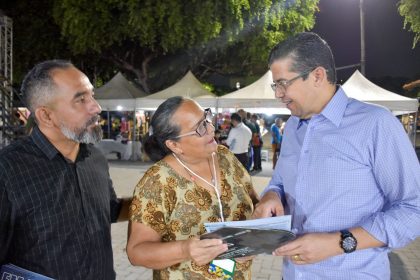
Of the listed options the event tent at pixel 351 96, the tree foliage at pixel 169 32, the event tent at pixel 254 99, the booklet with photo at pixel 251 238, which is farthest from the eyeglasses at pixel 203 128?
the tree foliage at pixel 169 32

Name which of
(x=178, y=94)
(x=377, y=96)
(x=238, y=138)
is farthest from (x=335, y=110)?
(x=178, y=94)

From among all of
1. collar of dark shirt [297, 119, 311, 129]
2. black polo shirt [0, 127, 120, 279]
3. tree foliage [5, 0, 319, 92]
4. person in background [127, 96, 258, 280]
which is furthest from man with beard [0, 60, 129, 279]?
tree foliage [5, 0, 319, 92]

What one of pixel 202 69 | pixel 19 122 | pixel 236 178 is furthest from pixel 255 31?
pixel 236 178

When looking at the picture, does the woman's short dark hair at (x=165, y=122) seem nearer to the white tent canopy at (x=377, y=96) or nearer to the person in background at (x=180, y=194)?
the person in background at (x=180, y=194)

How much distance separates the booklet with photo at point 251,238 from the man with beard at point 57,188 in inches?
28.0

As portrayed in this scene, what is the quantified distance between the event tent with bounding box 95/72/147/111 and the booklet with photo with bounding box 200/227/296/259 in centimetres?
1309

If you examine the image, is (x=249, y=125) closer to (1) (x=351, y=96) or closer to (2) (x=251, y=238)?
(1) (x=351, y=96)

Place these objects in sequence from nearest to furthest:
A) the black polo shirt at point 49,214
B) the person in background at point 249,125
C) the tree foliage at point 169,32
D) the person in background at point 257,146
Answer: the black polo shirt at point 49,214 → the person in background at point 249,125 → the person in background at point 257,146 → the tree foliage at point 169,32

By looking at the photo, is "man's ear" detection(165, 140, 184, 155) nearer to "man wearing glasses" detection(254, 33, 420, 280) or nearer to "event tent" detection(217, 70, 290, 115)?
"man wearing glasses" detection(254, 33, 420, 280)

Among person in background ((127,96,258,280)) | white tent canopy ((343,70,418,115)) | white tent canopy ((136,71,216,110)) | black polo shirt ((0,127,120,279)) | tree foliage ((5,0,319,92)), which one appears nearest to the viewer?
black polo shirt ((0,127,120,279))

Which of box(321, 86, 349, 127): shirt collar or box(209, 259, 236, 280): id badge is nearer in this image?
box(321, 86, 349, 127): shirt collar

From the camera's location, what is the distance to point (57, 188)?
1887mm

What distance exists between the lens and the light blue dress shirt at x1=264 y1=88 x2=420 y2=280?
5.28 ft

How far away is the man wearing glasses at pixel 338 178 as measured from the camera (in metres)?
1.61
